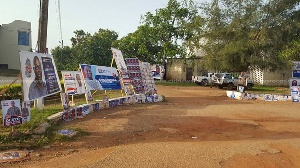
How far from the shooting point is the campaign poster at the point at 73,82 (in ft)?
43.2

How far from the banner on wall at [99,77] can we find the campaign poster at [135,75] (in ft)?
4.20

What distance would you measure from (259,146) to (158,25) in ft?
102

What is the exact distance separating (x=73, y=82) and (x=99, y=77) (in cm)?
125

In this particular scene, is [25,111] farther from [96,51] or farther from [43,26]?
[96,51]

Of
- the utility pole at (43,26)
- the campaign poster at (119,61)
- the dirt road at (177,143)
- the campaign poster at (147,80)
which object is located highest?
the utility pole at (43,26)

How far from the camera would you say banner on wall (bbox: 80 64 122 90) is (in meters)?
13.4

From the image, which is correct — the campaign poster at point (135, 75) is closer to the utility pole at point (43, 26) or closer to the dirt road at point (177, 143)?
the utility pole at point (43, 26)

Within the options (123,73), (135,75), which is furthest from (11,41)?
(123,73)

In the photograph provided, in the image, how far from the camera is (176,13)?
3675 centimetres

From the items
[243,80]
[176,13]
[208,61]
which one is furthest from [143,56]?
[243,80]

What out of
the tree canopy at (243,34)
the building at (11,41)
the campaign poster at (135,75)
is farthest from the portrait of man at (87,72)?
the building at (11,41)

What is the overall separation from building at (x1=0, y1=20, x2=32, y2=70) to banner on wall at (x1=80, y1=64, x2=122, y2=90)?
25.0 metres

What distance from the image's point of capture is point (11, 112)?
25.3ft

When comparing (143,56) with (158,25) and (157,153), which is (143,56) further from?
(157,153)
